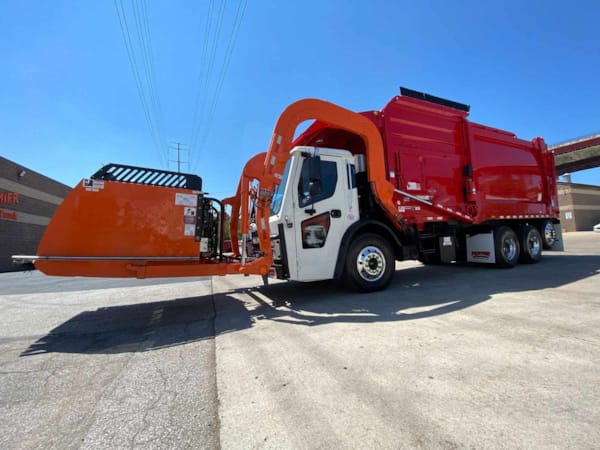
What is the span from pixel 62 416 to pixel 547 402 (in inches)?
123

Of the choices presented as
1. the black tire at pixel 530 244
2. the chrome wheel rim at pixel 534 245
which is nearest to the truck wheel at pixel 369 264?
the black tire at pixel 530 244

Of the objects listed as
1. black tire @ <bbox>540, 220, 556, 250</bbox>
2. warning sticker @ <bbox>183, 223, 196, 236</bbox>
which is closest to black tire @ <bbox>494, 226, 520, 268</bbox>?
black tire @ <bbox>540, 220, 556, 250</bbox>

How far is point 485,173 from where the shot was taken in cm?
746

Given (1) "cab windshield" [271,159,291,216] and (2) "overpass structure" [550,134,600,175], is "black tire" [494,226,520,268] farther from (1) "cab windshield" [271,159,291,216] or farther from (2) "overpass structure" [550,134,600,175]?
(2) "overpass structure" [550,134,600,175]

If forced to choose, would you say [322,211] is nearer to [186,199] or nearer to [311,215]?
[311,215]

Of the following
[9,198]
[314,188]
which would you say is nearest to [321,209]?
[314,188]

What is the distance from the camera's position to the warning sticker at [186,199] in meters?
4.61

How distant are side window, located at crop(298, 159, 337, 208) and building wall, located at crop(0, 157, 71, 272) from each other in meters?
23.6

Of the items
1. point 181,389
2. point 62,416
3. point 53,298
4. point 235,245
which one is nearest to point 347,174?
point 235,245

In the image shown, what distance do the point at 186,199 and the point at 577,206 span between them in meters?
54.5

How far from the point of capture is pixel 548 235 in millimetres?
9125

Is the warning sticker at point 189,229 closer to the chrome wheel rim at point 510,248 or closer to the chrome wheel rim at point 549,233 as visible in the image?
the chrome wheel rim at point 510,248

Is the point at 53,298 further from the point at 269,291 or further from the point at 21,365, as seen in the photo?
the point at 269,291

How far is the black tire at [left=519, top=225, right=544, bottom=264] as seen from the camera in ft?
27.0
